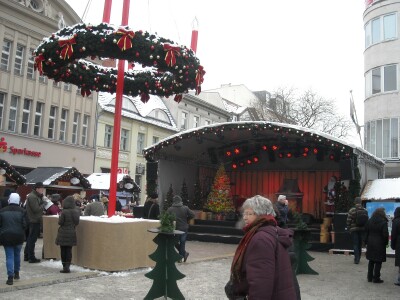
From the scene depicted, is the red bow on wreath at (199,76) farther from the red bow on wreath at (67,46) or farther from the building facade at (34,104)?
the building facade at (34,104)

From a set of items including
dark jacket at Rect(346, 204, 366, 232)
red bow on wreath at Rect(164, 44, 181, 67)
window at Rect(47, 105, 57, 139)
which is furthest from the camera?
window at Rect(47, 105, 57, 139)

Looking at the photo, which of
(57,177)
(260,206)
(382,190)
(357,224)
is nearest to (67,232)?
(260,206)

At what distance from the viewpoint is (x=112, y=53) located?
9703 mm

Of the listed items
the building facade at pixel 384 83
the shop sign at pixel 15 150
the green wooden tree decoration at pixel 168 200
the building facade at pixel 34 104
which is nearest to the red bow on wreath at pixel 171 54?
the green wooden tree decoration at pixel 168 200

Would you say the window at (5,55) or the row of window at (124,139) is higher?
the window at (5,55)

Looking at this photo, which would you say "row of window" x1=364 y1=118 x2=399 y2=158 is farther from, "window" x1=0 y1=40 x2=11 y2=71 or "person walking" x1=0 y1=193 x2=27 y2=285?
"person walking" x1=0 y1=193 x2=27 y2=285

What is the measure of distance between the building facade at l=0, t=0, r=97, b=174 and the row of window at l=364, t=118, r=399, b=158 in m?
19.2

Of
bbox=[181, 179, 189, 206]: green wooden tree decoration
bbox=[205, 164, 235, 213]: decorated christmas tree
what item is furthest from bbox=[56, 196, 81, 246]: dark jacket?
bbox=[181, 179, 189, 206]: green wooden tree decoration

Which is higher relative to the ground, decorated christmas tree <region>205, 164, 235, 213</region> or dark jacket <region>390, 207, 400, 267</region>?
decorated christmas tree <region>205, 164, 235, 213</region>

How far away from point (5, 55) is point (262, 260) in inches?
1129

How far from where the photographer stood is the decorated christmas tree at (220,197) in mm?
21391

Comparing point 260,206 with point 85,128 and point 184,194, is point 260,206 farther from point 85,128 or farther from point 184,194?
point 85,128

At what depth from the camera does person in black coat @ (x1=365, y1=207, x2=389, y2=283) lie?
9898mm

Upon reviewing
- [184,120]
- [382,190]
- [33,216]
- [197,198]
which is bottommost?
[33,216]
